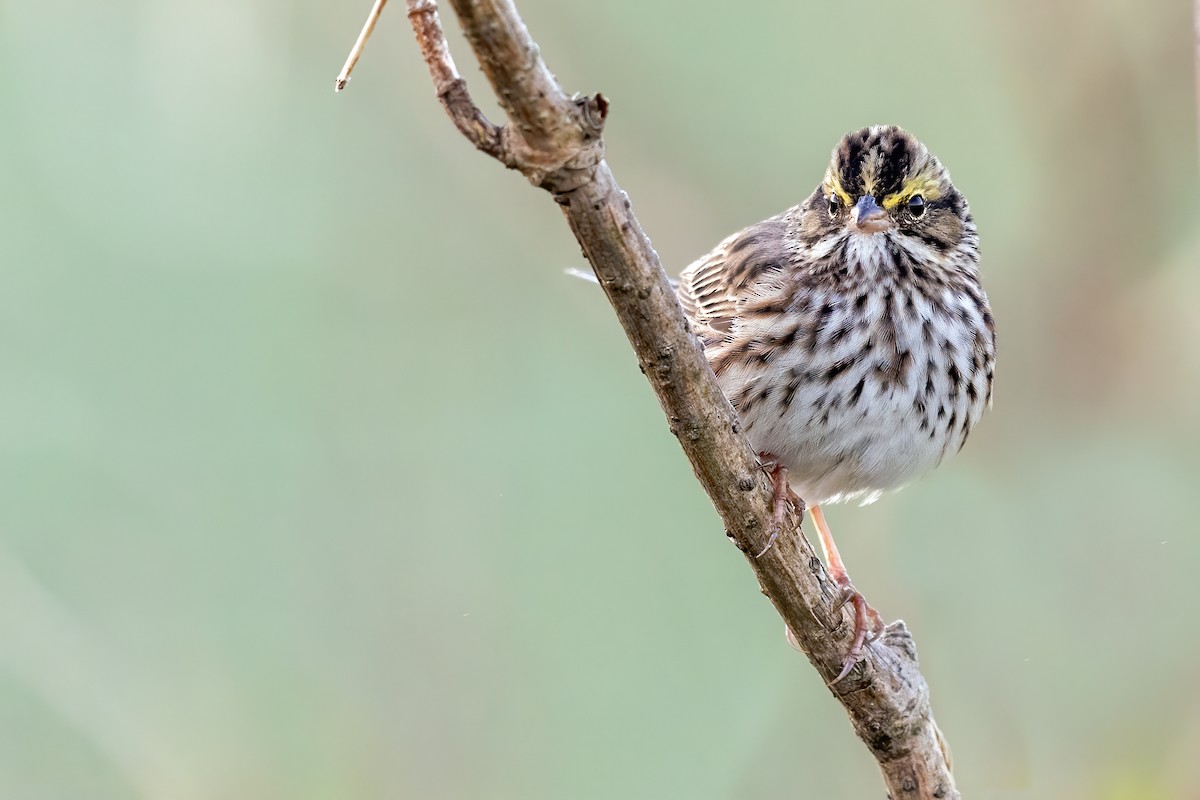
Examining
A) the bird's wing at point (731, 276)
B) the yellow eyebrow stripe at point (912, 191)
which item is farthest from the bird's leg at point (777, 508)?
the yellow eyebrow stripe at point (912, 191)

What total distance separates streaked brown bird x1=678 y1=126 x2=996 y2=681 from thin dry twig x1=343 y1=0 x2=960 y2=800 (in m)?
0.24

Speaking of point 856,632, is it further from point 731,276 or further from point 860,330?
point 731,276

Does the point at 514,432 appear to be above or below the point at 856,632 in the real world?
above

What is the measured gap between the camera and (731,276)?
4.44 meters

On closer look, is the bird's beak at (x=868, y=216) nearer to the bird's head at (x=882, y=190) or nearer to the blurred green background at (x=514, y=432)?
the bird's head at (x=882, y=190)

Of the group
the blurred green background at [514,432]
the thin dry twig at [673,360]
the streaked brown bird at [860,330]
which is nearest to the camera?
the thin dry twig at [673,360]

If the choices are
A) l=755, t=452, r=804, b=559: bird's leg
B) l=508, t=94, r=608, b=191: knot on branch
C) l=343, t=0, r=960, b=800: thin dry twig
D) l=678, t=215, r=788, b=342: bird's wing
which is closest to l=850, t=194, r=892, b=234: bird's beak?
l=678, t=215, r=788, b=342: bird's wing

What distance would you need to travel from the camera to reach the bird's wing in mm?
4273

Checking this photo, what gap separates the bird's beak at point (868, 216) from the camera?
Result: 13.6ft

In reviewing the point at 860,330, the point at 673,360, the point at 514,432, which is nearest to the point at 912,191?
the point at 860,330

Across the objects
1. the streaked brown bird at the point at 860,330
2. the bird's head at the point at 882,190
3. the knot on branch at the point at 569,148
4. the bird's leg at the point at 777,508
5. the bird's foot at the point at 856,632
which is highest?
the bird's head at the point at 882,190

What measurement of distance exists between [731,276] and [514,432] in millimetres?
2323

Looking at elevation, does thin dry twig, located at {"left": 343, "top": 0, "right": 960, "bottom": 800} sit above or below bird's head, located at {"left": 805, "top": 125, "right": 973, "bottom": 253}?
below

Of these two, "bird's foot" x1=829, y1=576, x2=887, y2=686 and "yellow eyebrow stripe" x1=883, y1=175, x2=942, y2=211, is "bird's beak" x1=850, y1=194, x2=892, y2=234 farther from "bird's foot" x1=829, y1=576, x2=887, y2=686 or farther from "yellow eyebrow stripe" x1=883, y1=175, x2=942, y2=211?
"bird's foot" x1=829, y1=576, x2=887, y2=686
